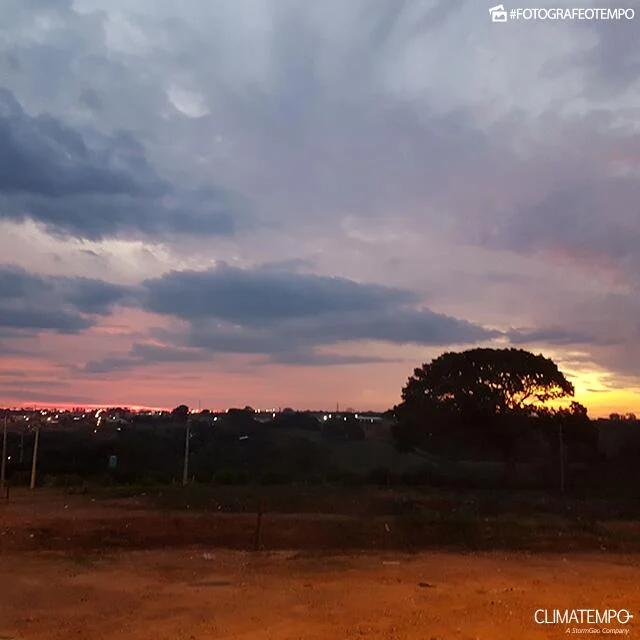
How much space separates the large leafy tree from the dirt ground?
21.0 metres

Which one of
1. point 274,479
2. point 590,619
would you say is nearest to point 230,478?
point 274,479

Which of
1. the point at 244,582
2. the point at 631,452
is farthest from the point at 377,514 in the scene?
the point at 631,452

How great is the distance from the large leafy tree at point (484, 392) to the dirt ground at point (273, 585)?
2101cm

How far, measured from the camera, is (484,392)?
3941cm

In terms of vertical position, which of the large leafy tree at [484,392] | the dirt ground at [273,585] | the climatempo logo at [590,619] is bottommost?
the dirt ground at [273,585]

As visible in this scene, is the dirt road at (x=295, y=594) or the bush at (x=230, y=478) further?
the bush at (x=230, y=478)

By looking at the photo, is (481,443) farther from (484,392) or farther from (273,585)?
(273,585)

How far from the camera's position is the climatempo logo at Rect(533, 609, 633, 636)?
9367mm

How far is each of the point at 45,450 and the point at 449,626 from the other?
49746mm

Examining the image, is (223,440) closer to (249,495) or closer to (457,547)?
(249,495)

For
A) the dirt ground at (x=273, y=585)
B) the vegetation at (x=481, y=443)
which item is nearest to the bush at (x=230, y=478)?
the vegetation at (x=481, y=443)

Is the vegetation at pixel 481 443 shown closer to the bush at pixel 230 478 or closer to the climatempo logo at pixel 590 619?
the bush at pixel 230 478

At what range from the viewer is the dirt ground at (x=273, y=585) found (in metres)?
9.47

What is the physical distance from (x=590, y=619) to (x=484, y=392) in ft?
98.1
